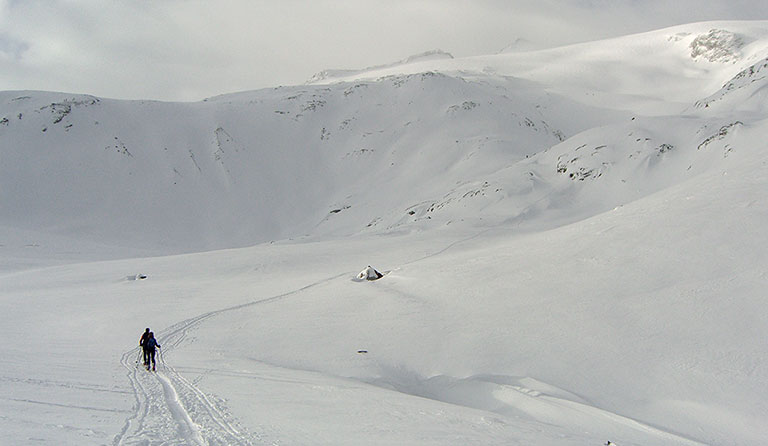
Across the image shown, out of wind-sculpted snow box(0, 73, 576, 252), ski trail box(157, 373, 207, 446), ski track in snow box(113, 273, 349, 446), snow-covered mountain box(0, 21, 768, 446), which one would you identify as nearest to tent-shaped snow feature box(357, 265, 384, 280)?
snow-covered mountain box(0, 21, 768, 446)

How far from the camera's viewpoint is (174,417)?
10359mm

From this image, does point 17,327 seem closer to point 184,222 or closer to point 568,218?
point 568,218

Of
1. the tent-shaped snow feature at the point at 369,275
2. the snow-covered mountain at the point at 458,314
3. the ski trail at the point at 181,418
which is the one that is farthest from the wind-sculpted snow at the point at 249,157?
the ski trail at the point at 181,418

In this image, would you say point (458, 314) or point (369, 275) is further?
point (369, 275)

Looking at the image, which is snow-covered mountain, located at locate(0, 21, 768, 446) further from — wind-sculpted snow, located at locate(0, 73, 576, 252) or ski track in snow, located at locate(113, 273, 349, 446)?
wind-sculpted snow, located at locate(0, 73, 576, 252)

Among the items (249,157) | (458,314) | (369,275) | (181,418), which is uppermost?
(249,157)

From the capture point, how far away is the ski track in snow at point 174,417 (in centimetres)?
876

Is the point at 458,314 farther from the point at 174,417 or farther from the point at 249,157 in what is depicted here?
the point at 249,157

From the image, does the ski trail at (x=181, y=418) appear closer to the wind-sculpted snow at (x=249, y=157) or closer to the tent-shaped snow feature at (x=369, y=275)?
the tent-shaped snow feature at (x=369, y=275)

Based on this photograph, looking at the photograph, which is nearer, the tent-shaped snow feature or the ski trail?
the ski trail

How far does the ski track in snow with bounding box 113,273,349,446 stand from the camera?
876 cm

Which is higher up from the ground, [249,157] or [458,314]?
[249,157]

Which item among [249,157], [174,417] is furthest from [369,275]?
[249,157]

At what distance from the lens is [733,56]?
497 feet
